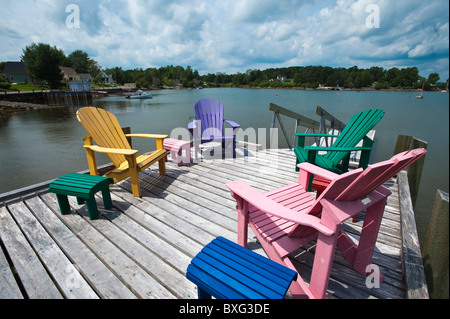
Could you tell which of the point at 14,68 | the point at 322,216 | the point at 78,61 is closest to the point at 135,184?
the point at 322,216

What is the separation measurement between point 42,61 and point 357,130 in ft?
153

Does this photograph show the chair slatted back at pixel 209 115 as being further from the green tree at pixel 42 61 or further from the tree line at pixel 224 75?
the green tree at pixel 42 61

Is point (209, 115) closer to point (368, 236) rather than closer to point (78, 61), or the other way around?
point (368, 236)

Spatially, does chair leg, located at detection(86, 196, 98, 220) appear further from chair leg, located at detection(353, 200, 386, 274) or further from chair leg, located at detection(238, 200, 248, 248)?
chair leg, located at detection(353, 200, 386, 274)

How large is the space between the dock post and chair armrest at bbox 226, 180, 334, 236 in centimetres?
51

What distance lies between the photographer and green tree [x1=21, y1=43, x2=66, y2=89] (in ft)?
116

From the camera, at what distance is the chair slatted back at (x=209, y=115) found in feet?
14.0

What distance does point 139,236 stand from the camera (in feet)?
6.33

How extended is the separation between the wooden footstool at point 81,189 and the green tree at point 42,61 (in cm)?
4516

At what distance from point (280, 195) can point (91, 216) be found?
175 cm

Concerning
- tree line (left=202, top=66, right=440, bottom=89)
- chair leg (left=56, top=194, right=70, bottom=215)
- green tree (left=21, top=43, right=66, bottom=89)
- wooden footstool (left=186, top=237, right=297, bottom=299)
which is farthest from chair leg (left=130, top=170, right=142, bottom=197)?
tree line (left=202, top=66, right=440, bottom=89)

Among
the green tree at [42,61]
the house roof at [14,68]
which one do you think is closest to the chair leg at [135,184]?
the green tree at [42,61]

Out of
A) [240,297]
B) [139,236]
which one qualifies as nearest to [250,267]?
[240,297]

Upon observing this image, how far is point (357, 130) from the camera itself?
277 centimetres
